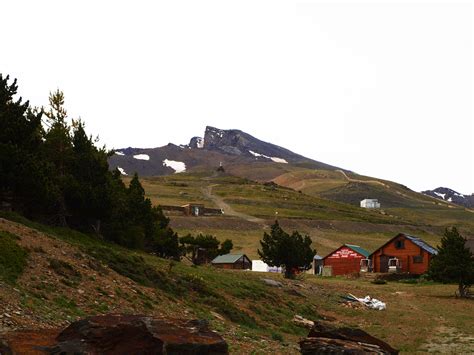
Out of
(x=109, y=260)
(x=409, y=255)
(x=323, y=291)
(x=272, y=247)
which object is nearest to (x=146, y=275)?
(x=109, y=260)

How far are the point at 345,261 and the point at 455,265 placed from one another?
106ft

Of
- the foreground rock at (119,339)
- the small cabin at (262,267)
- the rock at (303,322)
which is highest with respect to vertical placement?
the foreground rock at (119,339)

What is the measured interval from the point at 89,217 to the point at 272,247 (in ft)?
71.1

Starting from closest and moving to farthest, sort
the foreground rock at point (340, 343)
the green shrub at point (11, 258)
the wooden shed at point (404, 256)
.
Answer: the foreground rock at point (340, 343) → the green shrub at point (11, 258) → the wooden shed at point (404, 256)

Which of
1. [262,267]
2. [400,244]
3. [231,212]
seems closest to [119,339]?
[262,267]

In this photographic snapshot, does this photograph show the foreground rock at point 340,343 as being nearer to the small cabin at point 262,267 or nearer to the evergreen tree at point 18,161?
the evergreen tree at point 18,161

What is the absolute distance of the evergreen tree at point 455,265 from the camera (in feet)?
156

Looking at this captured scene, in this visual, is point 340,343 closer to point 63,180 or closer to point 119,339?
point 119,339

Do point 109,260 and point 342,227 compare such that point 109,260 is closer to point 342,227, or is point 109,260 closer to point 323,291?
point 323,291

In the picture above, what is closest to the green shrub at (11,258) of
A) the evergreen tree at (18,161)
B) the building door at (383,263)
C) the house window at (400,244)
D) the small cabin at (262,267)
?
the evergreen tree at (18,161)

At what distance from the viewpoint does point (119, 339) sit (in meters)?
11.4

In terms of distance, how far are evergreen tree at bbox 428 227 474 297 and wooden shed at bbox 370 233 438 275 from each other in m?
22.2

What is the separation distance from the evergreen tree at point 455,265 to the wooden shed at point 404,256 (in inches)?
874

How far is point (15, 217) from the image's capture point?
29.8 m
